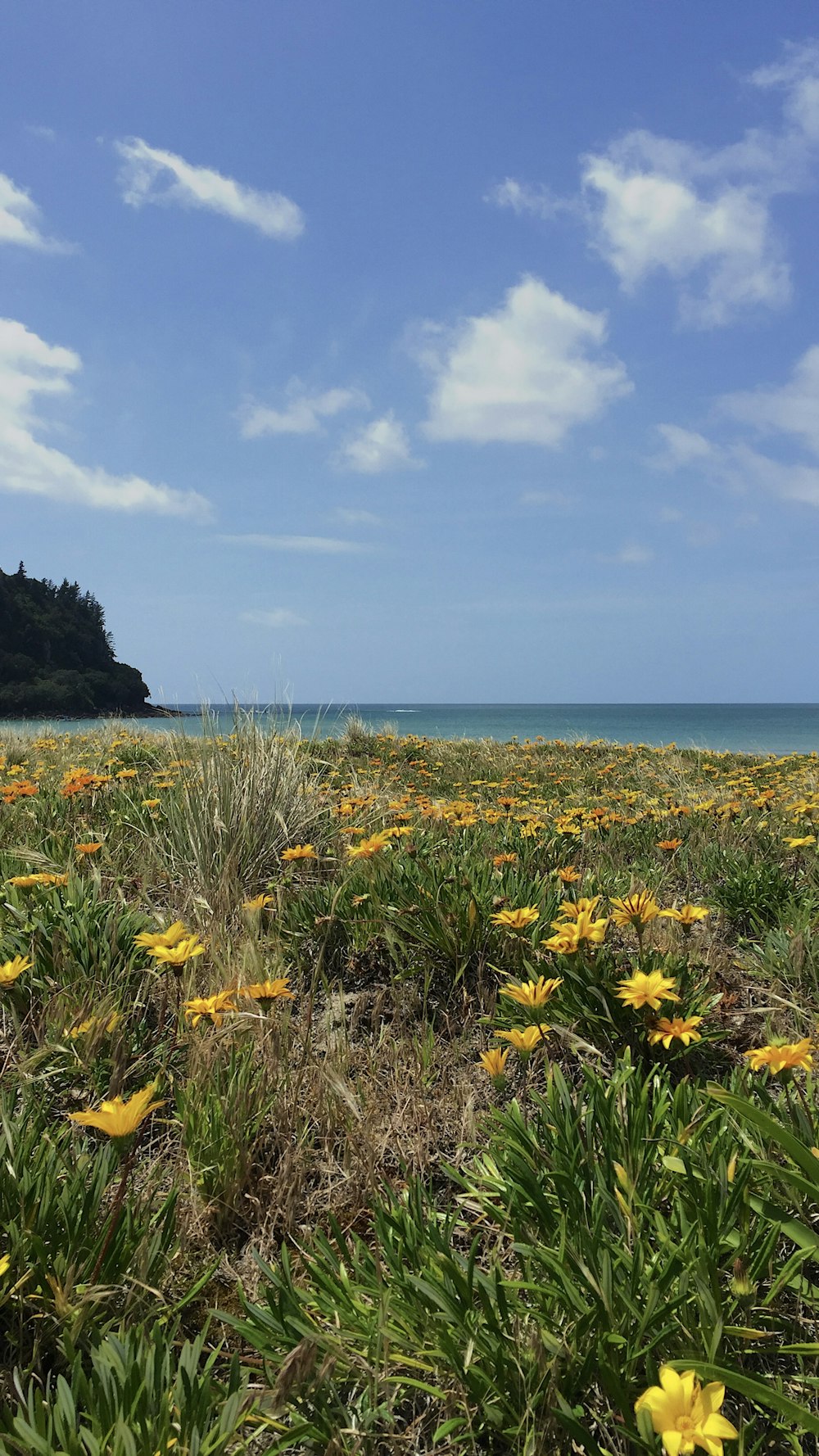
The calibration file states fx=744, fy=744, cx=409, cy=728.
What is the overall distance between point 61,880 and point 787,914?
3.06 m

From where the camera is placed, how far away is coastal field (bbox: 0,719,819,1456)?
1.24 metres

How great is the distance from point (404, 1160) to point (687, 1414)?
97 cm

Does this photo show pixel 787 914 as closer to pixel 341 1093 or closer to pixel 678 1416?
pixel 341 1093

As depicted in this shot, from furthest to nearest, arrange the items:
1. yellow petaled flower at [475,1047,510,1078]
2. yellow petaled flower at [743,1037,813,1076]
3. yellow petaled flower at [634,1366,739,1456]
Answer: yellow petaled flower at [475,1047,510,1078] < yellow petaled flower at [743,1037,813,1076] < yellow petaled flower at [634,1366,739,1456]

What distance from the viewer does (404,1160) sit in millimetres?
1904

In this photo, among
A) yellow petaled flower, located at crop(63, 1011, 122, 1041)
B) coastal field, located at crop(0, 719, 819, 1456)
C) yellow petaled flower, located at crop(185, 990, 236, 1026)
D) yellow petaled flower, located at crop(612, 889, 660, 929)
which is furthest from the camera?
yellow petaled flower, located at crop(612, 889, 660, 929)

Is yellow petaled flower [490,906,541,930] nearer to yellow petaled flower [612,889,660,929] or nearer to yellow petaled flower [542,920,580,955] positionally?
yellow petaled flower [542,920,580,955]

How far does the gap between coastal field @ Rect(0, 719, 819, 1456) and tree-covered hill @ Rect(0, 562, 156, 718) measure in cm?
5795

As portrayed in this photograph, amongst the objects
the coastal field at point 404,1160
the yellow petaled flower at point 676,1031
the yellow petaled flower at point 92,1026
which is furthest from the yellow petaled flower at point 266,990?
the yellow petaled flower at point 676,1031

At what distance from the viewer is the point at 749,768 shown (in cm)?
927

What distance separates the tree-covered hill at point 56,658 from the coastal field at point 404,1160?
57947 millimetres

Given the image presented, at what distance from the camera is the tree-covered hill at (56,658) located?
59.2 metres

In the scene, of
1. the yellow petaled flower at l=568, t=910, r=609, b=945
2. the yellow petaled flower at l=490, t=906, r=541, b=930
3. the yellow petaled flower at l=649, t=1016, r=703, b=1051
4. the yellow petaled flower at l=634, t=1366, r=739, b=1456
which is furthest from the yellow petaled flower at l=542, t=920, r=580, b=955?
the yellow petaled flower at l=634, t=1366, r=739, b=1456

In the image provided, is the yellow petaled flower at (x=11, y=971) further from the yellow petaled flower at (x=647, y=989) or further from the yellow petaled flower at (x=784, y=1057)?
the yellow petaled flower at (x=784, y=1057)
